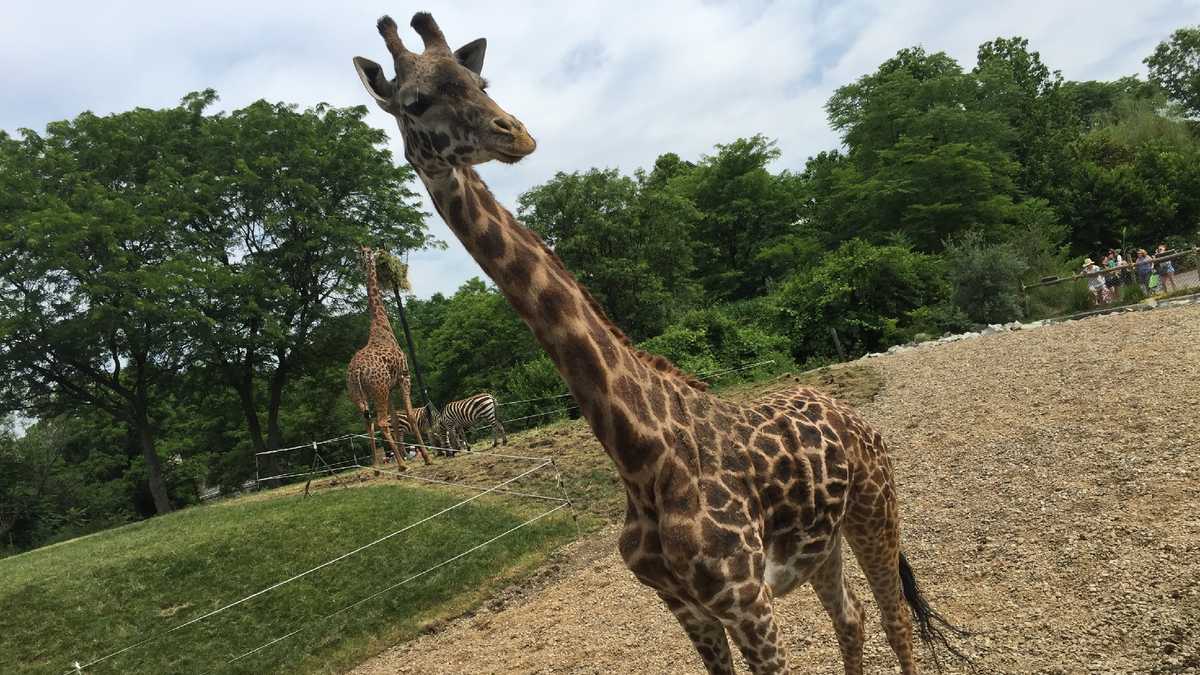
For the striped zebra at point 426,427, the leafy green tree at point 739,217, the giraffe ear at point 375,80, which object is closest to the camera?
the giraffe ear at point 375,80

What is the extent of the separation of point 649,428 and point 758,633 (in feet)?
3.17

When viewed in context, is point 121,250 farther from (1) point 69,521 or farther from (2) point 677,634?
(2) point 677,634

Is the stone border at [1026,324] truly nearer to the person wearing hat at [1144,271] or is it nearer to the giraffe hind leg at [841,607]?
the person wearing hat at [1144,271]

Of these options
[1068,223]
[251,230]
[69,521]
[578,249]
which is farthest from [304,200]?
[1068,223]

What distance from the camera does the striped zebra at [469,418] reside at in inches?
652

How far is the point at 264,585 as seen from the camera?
902 centimetres

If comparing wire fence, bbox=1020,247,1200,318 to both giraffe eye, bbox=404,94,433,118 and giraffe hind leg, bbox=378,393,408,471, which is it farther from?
giraffe eye, bbox=404,94,433,118

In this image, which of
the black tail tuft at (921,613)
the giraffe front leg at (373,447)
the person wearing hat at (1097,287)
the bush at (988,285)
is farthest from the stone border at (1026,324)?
the black tail tuft at (921,613)

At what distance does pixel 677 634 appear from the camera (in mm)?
5984

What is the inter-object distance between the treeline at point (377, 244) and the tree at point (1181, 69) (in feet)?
37.4

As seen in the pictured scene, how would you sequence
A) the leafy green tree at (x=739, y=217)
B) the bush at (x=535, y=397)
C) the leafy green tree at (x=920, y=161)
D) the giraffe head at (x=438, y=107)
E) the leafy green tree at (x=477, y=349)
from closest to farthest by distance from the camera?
the giraffe head at (x=438, y=107) → the bush at (x=535, y=397) → the leafy green tree at (x=920, y=161) → the leafy green tree at (x=477, y=349) → the leafy green tree at (x=739, y=217)

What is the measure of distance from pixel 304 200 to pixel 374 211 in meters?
2.55

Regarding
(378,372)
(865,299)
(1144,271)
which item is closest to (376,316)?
(378,372)

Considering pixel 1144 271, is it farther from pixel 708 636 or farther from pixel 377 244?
pixel 377 244
